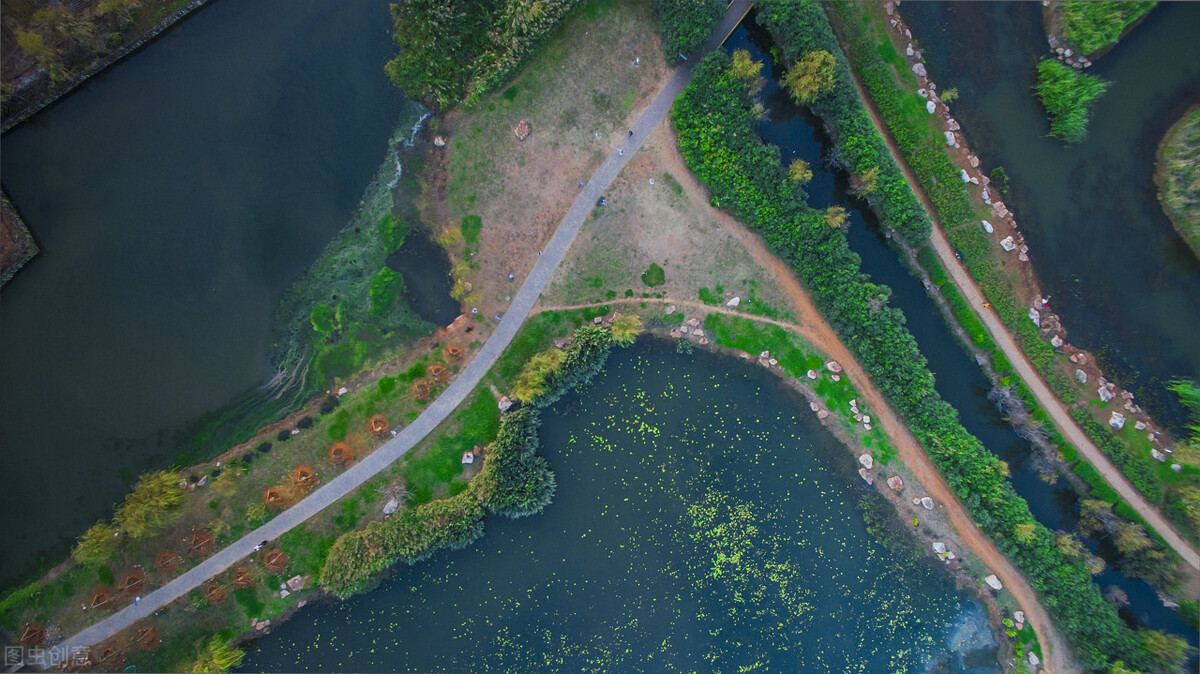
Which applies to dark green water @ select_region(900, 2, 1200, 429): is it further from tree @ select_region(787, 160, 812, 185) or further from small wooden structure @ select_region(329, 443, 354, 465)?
small wooden structure @ select_region(329, 443, 354, 465)

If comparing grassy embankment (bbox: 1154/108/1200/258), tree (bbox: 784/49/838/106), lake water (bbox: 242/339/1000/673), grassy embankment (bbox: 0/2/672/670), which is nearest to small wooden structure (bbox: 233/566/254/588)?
grassy embankment (bbox: 0/2/672/670)

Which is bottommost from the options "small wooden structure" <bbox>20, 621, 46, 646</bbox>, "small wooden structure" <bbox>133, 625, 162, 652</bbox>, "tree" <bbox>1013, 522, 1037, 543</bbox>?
"tree" <bbox>1013, 522, 1037, 543</bbox>

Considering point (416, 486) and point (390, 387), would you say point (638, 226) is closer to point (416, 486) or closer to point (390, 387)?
point (390, 387)

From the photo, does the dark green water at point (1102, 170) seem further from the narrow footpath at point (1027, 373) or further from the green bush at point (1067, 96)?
the narrow footpath at point (1027, 373)

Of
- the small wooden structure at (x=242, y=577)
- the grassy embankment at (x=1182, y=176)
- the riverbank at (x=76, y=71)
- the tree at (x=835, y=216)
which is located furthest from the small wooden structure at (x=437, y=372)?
the grassy embankment at (x=1182, y=176)

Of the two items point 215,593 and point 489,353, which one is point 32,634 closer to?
point 215,593

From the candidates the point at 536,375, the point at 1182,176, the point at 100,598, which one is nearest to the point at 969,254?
the point at 1182,176
